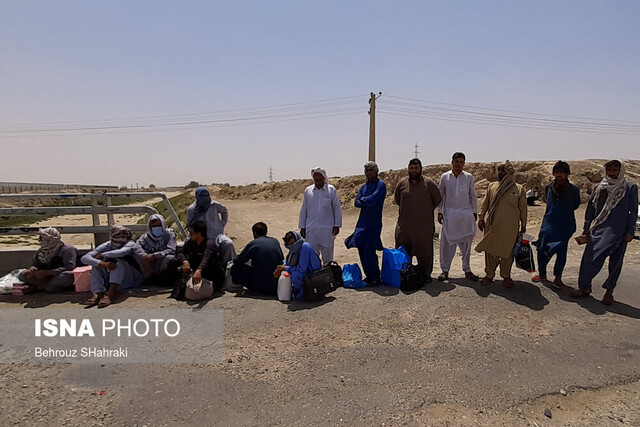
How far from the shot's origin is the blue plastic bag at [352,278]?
5096 millimetres

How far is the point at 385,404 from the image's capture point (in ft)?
8.70

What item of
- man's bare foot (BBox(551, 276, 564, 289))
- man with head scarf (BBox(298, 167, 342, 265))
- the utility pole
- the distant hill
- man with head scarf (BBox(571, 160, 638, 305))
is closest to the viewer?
man with head scarf (BBox(571, 160, 638, 305))

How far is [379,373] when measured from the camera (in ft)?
9.96

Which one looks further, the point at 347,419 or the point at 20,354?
the point at 20,354

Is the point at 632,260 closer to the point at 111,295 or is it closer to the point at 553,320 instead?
the point at 553,320

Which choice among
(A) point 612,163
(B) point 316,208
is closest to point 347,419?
(B) point 316,208

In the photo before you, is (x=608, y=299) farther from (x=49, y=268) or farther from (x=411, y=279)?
(x=49, y=268)

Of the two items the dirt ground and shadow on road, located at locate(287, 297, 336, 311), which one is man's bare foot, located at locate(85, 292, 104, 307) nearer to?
the dirt ground

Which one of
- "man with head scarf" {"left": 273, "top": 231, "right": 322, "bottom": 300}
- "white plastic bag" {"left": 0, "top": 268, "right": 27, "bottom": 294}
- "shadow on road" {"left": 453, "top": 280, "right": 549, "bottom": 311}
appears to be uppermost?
"man with head scarf" {"left": 273, "top": 231, "right": 322, "bottom": 300}

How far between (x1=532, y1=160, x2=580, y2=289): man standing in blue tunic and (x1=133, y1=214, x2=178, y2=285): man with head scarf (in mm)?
4721

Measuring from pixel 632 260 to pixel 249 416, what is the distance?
7193 mm

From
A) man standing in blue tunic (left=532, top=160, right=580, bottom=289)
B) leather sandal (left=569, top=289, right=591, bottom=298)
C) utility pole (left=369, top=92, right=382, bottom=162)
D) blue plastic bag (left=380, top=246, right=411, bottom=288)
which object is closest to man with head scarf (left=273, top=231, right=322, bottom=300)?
blue plastic bag (left=380, top=246, right=411, bottom=288)

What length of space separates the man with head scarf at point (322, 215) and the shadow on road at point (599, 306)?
2879 millimetres

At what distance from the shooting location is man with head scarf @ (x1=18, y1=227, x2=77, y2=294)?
4824 mm
